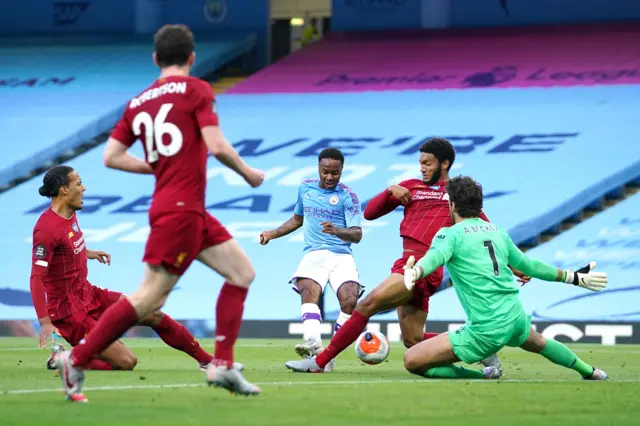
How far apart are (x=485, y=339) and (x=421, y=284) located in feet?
4.27

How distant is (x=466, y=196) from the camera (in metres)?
9.55

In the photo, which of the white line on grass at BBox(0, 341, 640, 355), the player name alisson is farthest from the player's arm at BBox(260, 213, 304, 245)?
the player name alisson

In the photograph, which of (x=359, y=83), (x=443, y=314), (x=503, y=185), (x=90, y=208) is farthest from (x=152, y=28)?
(x=443, y=314)

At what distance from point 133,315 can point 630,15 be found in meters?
25.3

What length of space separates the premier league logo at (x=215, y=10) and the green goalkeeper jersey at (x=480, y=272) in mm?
25886

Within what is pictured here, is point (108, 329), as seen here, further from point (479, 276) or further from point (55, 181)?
point (55, 181)

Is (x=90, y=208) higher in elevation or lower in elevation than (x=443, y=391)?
lower

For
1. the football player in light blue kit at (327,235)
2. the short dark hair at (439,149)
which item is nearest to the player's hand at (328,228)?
the football player in light blue kit at (327,235)

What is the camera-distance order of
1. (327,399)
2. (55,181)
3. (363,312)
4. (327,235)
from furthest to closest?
Result: 1. (327,235)
2. (55,181)
3. (363,312)
4. (327,399)

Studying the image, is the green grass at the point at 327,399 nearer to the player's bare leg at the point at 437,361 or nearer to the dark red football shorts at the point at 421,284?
the player's bare leg at the point at 437,361

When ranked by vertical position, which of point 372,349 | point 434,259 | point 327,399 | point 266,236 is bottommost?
point 372,349

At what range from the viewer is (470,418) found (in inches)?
278

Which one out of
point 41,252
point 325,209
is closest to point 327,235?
point 325,209

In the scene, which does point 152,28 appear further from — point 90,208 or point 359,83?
point 90,208
